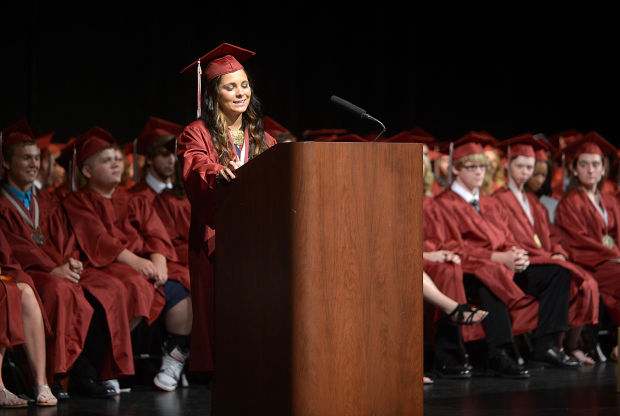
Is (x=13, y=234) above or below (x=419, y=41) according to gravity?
below

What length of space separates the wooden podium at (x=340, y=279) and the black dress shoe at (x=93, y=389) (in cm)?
202

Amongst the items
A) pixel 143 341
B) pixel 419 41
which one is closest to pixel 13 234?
pixel 143 341

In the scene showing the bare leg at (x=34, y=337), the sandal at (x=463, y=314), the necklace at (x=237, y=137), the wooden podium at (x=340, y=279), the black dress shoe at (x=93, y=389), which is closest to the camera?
the wooden podium at (x=340, y=279)

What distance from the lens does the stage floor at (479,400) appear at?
151 inches

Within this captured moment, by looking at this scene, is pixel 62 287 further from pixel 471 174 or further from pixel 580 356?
pixel 580 356

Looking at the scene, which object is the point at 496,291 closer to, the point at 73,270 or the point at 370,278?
the point at 73,270

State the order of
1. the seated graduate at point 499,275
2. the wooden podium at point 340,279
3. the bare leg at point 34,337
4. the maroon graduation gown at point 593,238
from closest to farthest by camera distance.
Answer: the wooden podium at point 340,279 → the bare leg at point 34,337 → the seated graduate at point 499,275 → the maroon graduation gown at point 593,238

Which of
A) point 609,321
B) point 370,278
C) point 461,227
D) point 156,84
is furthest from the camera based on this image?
point 156,84

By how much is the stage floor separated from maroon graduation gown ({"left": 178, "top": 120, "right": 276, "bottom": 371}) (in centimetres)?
76

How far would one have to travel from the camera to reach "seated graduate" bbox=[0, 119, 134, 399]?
14.0 feet

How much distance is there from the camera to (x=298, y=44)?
7.48m

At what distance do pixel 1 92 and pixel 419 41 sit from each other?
3.79 metres

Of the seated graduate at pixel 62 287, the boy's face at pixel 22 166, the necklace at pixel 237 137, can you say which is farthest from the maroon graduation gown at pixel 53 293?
the necklace at pixel 237 137

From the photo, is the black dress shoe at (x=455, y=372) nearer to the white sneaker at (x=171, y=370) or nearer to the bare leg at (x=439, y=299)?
the bare leg at (x=439, y=299)
